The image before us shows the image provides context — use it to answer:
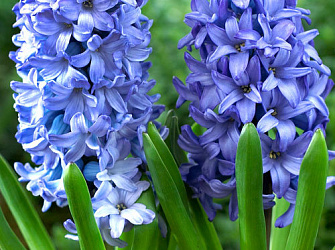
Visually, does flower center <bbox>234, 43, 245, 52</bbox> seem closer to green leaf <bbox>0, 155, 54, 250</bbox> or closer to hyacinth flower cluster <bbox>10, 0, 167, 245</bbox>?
hyacinth flower cluster <bbox>10, 0, 167, 245</bbox>

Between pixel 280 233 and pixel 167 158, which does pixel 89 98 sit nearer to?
pixel 167 158

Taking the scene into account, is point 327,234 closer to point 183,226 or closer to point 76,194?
point 183,226

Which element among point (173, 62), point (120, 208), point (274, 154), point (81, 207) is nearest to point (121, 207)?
point (120, 208)

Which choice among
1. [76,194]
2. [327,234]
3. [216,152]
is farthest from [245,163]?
[327,234]

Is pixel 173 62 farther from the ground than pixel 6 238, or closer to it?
closer to it

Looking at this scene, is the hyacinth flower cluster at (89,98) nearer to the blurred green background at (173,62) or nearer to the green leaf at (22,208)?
the green leaf at (22,208)
